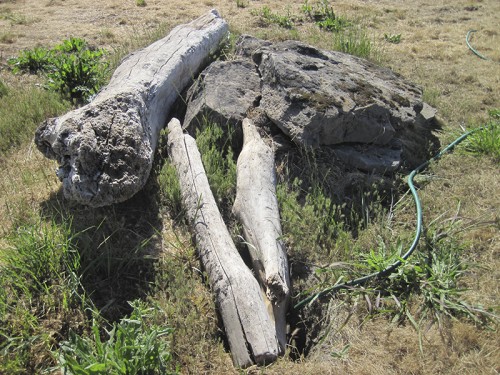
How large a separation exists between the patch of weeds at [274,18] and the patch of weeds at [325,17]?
42cm

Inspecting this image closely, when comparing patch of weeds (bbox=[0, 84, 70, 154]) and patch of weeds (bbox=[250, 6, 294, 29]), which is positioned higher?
patch of weeds (bbox=[0, 84, 70, 154])

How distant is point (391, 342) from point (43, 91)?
200 inches

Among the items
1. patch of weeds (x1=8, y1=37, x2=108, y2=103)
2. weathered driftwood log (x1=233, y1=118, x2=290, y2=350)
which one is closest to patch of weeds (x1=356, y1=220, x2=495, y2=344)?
weathered driftwood log (x1=233, y1=118, x2=290, y2=350)

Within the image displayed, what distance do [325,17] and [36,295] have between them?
7482 mm

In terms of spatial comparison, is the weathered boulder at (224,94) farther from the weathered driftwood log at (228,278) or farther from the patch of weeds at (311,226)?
the patch of weeds at (311,226)

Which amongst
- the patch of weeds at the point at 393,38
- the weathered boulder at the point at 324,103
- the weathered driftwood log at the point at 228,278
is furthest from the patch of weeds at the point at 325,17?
the weathered driftwood log at the point at 228,278

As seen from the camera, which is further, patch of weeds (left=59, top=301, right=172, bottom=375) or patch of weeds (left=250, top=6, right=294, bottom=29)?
patch of weeds (left=250, top=6, right=294, bottom=29)

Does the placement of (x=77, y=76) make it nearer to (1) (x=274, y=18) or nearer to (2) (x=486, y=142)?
(1) (x=274, y=18)

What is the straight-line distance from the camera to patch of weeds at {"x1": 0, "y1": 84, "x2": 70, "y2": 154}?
5.28 m

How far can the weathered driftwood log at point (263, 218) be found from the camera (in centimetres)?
337

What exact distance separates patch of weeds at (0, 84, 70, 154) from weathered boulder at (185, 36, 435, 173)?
5.76ft

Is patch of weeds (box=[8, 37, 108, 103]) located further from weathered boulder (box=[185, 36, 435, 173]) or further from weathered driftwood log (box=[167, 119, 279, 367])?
weathered driftwood log (box=[167, 119, 279, 367])

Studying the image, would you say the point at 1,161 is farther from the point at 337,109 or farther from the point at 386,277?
the point at 386,277

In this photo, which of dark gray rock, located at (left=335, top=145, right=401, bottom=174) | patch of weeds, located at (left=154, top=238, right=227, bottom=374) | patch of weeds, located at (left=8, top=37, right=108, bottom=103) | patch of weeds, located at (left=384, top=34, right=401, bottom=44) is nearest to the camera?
patch of weeds, located at (left=154, top=238, right=227, bottom=374)
